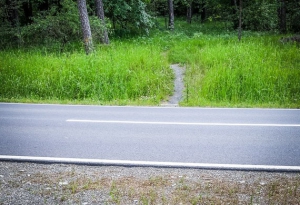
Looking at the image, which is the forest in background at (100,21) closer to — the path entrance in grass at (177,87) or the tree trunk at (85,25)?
the tree trunk at (85,25)

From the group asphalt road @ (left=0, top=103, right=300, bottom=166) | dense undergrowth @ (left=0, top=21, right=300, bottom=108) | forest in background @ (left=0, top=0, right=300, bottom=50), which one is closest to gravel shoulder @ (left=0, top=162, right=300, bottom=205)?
asphalt road @ (left=0, top=103, right=300, bottom=166)

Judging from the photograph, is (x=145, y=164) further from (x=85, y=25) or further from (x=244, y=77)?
(x=85, y=25)

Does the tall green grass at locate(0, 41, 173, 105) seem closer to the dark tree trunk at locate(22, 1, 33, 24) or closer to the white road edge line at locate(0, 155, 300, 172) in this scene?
the white road edge line at locate(0, 155, 300, 172)

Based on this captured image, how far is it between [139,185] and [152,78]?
332 inches

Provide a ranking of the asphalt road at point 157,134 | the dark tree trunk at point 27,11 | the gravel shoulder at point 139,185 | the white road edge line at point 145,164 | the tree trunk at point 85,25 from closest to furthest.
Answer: the gravel shoulder at point 139,185 < the white road edge line at point 145,164 < the asphalt road at point 157,134 < the tree trunk at point 85,25 < the dark tree trunk at point 27,11

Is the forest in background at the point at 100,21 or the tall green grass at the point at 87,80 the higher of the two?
the forest in background at the point at 100,21

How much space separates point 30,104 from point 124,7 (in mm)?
13598

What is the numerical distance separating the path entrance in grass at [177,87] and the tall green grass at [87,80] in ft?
0.95

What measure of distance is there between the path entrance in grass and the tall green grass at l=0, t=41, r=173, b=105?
0.95 ft

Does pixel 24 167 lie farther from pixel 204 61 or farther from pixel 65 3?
pixel 65 3

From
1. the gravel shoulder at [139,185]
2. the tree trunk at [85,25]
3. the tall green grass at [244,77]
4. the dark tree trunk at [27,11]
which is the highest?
the dark tree trunk at [27,11]

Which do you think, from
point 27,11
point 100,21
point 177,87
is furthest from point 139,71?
point 27,11

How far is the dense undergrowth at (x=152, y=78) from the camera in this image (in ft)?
38.1

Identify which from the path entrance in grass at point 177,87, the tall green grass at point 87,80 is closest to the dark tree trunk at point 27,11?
the tall green grass at point 87,80
